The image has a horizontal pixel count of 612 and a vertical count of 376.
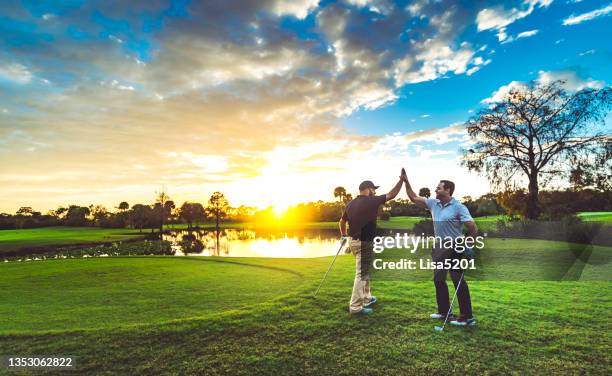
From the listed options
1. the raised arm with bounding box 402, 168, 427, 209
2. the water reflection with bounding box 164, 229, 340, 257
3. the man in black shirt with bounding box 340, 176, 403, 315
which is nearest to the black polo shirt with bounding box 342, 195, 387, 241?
the man in black shirt with bounding box 340, 176, 403, 315

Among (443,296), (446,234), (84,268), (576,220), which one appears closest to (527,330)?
(443,296)

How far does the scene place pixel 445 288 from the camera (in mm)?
6020

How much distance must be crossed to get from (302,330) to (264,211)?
135 metres

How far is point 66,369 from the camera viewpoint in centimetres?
455

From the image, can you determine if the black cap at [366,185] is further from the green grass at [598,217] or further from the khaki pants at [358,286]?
the green grass at [598,217]

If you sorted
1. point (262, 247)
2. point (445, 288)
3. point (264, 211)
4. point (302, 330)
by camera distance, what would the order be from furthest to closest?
point (264, 211) → point (262, 247) → point (445, 288) → point (302, 330)

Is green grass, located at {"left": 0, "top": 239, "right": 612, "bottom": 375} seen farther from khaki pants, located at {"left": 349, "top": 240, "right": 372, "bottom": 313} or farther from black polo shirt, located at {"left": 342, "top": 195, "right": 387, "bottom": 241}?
black polo shirt, located at {"left": 342, "top": 195, "right": 387, "bottom": 241}

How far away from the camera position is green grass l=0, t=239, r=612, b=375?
448cm

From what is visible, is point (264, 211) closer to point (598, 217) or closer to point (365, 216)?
point (598, 217)

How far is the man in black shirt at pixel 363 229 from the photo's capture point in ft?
20.8

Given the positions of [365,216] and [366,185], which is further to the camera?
[366,185]

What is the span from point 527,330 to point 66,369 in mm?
7046

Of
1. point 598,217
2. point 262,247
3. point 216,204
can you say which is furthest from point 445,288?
point 216,204

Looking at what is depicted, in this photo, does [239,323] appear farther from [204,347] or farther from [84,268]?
[84,268]
